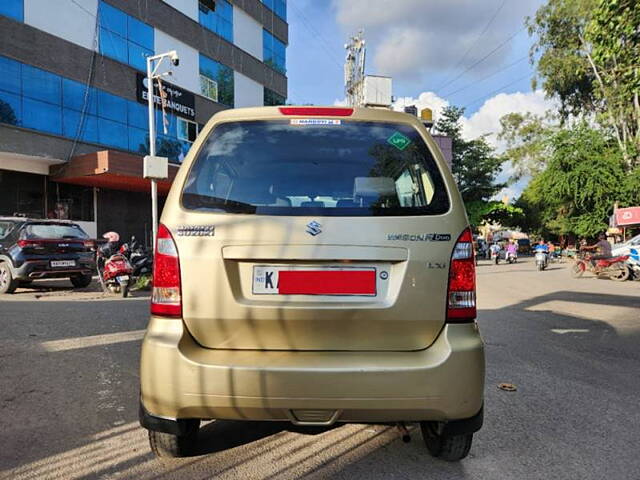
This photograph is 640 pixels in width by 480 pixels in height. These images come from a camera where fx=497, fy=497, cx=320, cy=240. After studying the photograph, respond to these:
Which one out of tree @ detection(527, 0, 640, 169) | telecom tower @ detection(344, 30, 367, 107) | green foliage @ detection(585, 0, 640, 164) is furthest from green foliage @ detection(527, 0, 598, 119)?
Result: green foliage @ detection(585, 0, 640, 164)

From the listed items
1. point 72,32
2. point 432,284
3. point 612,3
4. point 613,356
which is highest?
point 72,32

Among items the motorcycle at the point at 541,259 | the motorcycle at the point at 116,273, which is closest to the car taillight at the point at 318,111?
the motorcycle at the point at 116,273

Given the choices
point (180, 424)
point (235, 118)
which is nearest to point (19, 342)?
point (180, 424)

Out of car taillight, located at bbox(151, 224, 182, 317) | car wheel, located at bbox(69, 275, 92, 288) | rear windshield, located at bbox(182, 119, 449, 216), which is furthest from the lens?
car wheel, located at bbox(69, 275, 92, 288)

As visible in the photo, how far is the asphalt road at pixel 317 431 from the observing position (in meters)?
2.71

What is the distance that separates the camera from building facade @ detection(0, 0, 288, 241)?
17.1 m

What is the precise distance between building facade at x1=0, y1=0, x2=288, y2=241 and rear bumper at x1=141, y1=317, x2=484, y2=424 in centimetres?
1678

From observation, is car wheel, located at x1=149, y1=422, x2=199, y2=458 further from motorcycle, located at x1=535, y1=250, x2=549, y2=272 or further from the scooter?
motorcycle, located at x1=535, y1=250, x2=549, y2=272

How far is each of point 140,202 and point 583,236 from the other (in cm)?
2450

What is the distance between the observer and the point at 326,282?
2301 mm

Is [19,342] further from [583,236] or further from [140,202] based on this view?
[583,236]

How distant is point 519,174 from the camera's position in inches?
1452

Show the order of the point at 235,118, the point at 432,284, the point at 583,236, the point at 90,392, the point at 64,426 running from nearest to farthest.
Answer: the point at 432,284 → the point at 235,118 → the point at 64,426 → the point at 90,392 → the point at 583,236

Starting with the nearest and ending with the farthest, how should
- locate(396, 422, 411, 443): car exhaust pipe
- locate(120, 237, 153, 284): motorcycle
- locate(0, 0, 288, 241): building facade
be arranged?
locate(396, 422, 411, 443): car exhaust pipe
locate(120, 237, 153, 284): motorcycle
locate(0, 0, 288, 241): building facade
